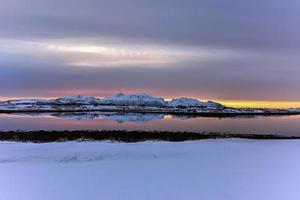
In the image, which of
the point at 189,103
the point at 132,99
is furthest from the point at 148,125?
the point at 132,99

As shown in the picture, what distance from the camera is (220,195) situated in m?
9.51

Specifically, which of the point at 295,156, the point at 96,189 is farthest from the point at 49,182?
the point at 295,156

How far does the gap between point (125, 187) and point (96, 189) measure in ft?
2.24

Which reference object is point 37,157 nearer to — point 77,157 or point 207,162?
point 77,157

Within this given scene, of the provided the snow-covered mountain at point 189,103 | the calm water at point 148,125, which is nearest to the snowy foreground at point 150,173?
the calm water at point 148,125

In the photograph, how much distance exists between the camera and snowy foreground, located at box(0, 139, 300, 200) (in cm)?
965

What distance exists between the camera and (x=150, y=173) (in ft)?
38.6

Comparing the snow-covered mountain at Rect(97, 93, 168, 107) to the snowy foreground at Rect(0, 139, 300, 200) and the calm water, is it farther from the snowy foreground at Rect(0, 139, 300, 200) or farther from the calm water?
the snowy foreground at Rect(0, 139, 300, 200)

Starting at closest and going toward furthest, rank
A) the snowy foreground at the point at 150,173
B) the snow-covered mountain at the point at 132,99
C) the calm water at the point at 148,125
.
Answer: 1. the snowy foreground at the point at 150,173
2. the calm water at the point at 148,125
3. the snow-covered mountain at the point at 132,99

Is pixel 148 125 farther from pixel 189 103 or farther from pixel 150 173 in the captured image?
A: pixel 189 103

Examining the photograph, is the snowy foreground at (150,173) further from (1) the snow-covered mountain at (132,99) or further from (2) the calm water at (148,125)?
(1) the snow-covered mountain at (132,99)

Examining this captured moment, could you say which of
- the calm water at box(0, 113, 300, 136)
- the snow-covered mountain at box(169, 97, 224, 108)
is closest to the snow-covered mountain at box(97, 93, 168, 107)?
the snow-covered mountain at box(169, 97, 224, 108)

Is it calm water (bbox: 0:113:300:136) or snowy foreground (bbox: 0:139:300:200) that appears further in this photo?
calm water (bbox: 0:113:300:136)

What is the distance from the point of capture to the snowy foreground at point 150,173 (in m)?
9.65
